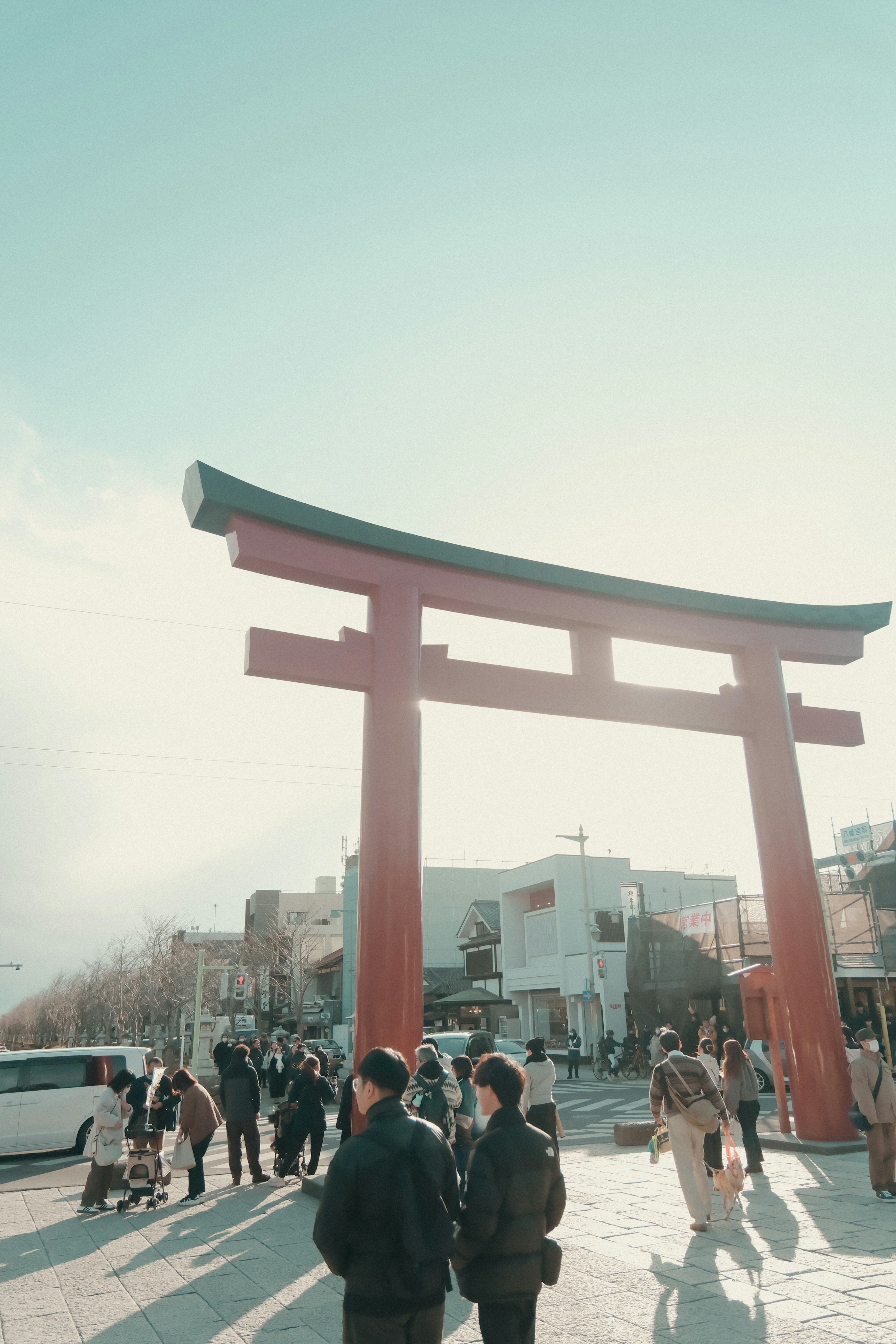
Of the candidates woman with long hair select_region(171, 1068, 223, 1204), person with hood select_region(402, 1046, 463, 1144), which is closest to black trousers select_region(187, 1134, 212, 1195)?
woman with long hair select_region(171, 1068, 223, 1204)

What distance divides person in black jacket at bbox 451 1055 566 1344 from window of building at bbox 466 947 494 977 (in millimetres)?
41915

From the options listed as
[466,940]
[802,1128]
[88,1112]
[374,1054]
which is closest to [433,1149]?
[374,1054]

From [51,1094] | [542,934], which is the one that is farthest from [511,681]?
[542,934]

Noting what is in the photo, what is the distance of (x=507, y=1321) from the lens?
3.44 m

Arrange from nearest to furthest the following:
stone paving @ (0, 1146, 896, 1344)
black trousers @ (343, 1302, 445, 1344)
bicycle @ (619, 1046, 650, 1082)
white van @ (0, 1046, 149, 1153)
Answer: black trousers @ (343, 1302, 445, 1344) < stone paving @ (0, 1146, 896, 1344) < white van @ (0, 1046, 149, 1153) < bicycle @ (619, 1046, 650, 1082)

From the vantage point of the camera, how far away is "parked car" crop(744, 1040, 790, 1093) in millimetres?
19250

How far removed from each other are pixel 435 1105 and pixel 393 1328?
3.64 m

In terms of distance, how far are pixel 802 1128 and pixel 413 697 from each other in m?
7.26

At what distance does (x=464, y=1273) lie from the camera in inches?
136

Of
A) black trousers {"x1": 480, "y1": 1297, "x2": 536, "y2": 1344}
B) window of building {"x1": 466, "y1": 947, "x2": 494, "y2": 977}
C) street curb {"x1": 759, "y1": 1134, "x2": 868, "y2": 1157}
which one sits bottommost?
street curb {"x1": 759, "y1": 1134, "x2": 868, "y2": 1157}

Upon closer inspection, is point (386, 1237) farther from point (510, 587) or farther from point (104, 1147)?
point (510, 587)

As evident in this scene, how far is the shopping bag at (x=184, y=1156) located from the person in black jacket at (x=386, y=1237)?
697 centimetres

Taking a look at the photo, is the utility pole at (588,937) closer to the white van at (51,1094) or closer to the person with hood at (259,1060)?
the person with hood at (259,1060)

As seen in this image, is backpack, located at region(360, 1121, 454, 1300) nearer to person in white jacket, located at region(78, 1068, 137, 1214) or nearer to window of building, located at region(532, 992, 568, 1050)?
person in white jacket, located at region(78, 1068, 137, 1214)
